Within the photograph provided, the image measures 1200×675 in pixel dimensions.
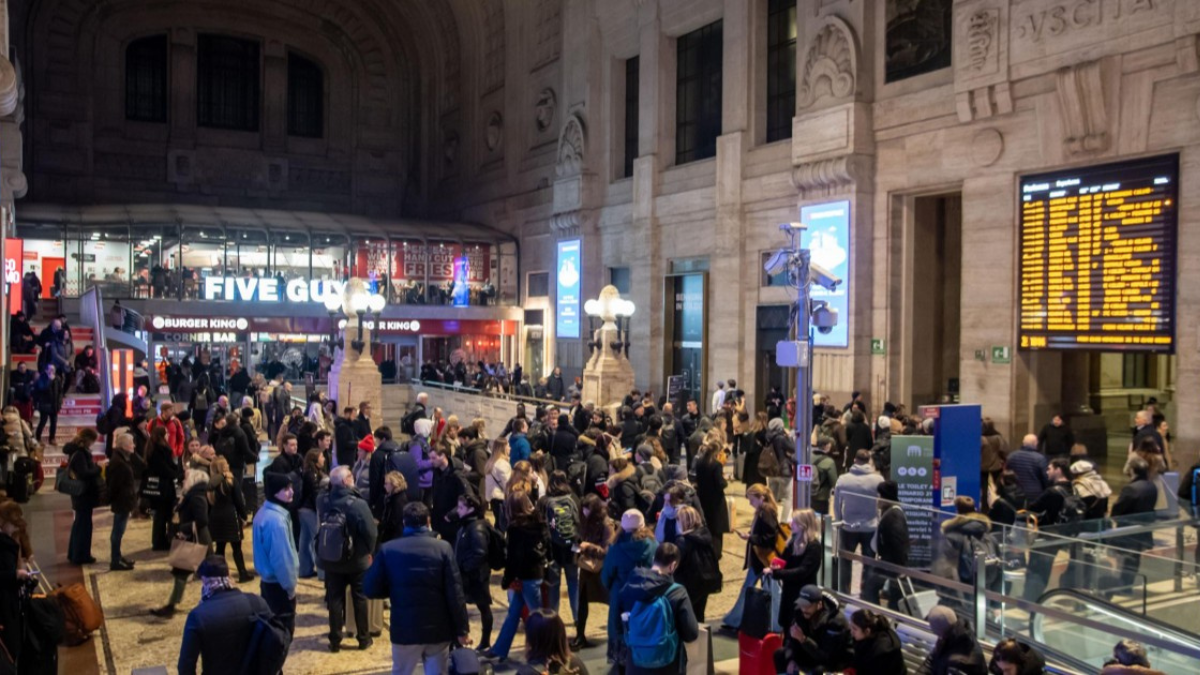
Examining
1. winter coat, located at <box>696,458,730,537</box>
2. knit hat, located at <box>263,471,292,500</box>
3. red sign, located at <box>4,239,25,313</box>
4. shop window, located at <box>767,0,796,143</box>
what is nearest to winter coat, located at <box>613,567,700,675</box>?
knit hat, located at <box>263,471,292,500</box>

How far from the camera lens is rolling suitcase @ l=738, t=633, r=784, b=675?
7309 millimetres

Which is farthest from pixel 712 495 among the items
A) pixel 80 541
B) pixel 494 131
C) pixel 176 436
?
pixel 494 131

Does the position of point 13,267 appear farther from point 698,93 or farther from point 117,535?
A: point 698,93

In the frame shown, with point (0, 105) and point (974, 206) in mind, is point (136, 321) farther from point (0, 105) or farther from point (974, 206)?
point (974, 206)

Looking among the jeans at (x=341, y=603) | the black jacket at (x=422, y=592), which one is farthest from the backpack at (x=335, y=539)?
the black jacket at (x=422, y=592)

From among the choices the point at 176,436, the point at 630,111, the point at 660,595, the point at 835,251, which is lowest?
the point at 660,595

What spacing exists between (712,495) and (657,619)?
4.26m

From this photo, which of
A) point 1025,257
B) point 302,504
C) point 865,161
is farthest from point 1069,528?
point 865,161

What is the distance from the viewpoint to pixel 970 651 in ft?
19.4

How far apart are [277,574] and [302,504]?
251cm

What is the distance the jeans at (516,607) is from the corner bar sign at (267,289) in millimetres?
27830

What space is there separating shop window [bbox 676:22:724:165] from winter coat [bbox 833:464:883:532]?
1938 cm

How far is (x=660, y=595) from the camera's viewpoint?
6.38m

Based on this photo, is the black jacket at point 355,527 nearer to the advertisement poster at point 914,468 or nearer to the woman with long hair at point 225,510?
the woman with long hair at point 225,510
